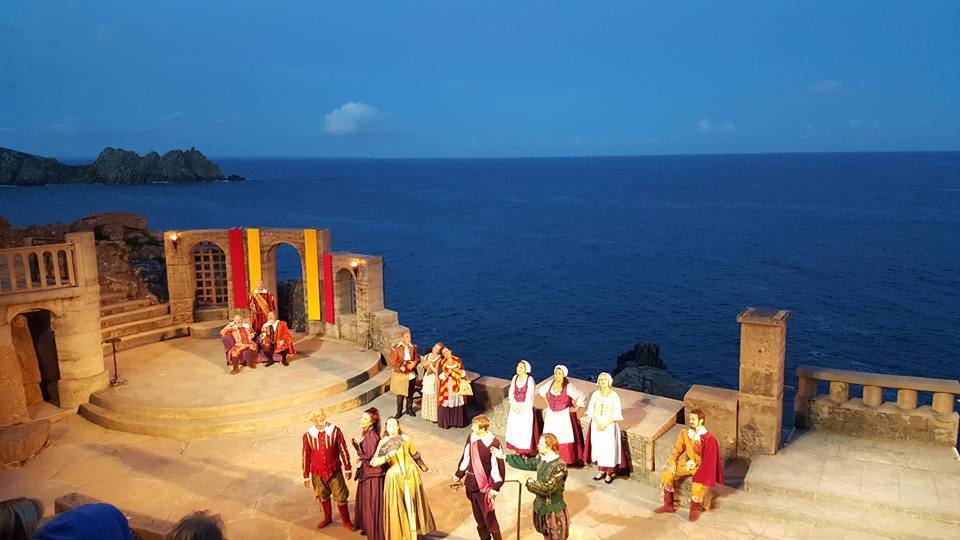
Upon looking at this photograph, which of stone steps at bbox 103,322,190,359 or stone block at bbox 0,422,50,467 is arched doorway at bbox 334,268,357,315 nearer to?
stone steps at bbox 103,322,190,359

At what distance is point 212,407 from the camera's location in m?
14.8

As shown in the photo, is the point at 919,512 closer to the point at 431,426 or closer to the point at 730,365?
the point at 431,426

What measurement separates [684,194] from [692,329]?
86.0m

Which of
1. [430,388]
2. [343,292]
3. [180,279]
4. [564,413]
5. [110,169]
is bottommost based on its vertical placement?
[430,388]

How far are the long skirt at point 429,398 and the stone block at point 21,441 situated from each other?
7.23 metres

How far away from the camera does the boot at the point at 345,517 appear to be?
10.5 meters

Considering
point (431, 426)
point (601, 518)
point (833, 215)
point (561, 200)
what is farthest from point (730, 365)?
point (561, 200)

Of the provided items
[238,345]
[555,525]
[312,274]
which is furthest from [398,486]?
[312,274]

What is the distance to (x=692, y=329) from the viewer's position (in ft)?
139

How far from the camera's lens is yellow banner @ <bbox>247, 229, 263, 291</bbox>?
19.7 m

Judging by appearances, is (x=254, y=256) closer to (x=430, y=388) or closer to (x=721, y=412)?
(x=430, y=388)

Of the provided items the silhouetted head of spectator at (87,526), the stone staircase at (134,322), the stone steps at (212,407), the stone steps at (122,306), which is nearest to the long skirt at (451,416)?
the stone steps at (212,407)

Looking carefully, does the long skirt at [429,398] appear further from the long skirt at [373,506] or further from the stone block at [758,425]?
the stone block at [758,425]

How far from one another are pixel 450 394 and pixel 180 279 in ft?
32.6
